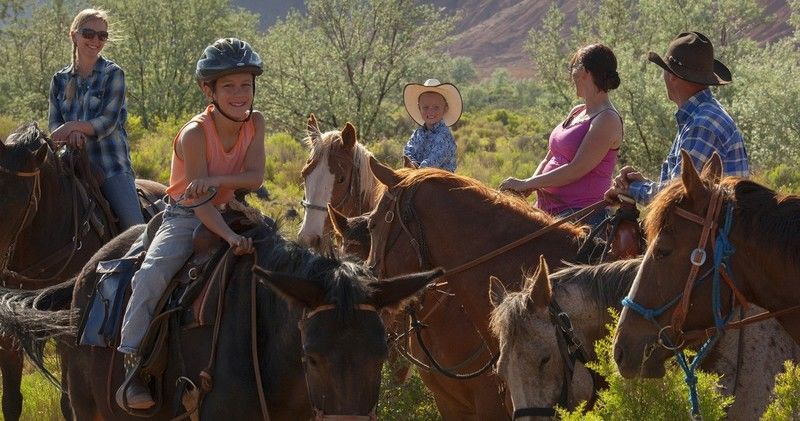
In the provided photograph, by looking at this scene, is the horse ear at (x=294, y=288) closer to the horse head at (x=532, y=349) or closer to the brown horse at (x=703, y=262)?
the horse head at (x=532, y=349)

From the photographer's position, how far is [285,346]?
16.2ft

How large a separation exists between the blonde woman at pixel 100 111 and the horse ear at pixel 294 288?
4.52 metres

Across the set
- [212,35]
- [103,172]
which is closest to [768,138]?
[212,35]

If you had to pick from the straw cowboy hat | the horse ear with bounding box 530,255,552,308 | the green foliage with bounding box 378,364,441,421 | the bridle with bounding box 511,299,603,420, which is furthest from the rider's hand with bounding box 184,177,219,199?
the straw cowboy hat

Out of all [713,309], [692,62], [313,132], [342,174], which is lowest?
[713,309]

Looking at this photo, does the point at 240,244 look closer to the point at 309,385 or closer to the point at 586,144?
the point at 309,385

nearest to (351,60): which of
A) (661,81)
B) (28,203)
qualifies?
(661,81)

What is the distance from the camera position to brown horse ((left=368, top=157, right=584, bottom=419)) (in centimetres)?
638

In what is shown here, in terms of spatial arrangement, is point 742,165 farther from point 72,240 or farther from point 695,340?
point 72,240

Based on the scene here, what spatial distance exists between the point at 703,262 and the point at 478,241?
204cm

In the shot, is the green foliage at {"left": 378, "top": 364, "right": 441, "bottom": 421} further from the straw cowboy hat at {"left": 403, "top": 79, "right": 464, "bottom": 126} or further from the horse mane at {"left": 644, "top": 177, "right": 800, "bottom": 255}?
the horse mane at {"left": 644, "top": 177, "right": 800, "bottom": 255}

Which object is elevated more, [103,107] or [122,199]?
[103,107]

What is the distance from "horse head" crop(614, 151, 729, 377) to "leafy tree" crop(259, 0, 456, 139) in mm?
26708

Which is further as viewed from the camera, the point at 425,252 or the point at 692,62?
Result: the point at 425,252
